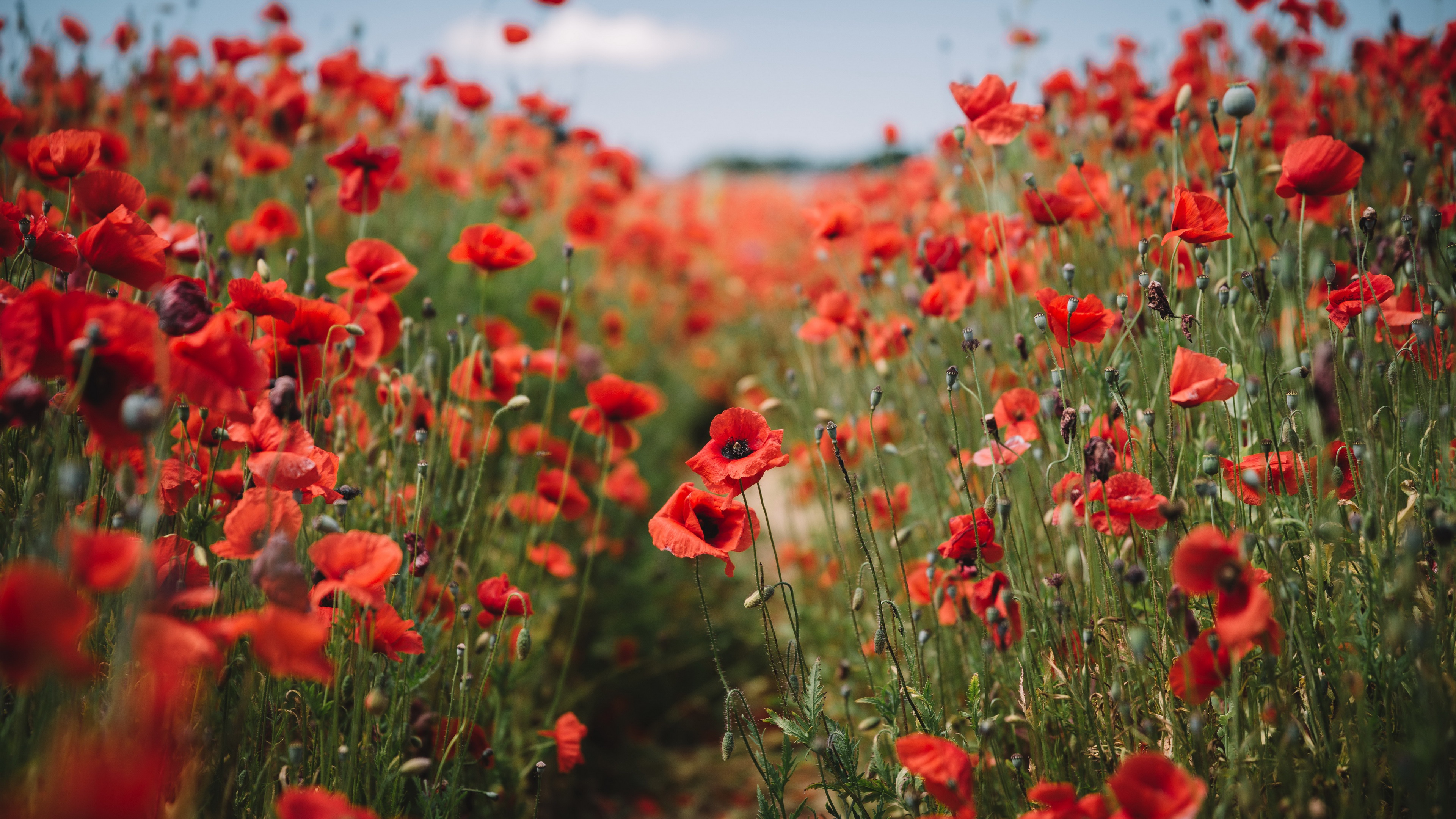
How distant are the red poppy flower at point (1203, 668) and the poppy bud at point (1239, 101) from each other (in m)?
1.05

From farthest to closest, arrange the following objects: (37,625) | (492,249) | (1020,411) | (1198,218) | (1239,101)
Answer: (492,249), (1020,411), (1239,101), (1198,218), (37,625)

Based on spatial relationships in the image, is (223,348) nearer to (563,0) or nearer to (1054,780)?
(1054,780)

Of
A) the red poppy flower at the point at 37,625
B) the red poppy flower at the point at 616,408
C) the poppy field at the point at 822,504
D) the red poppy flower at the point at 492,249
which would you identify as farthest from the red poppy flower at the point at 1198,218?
the red poppy flower at the point at 37,625

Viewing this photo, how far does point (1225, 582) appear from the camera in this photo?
94 centimetres

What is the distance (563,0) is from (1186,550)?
11.5ft

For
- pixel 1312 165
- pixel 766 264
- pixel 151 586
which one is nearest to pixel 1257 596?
pixel 1312 165

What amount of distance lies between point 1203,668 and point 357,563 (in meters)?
1.22

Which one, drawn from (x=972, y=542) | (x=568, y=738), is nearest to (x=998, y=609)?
(x=972, y=542)

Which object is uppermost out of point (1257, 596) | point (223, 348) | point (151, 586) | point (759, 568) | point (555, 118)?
point (555, 118)

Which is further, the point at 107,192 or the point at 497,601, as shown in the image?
the point at 497,601

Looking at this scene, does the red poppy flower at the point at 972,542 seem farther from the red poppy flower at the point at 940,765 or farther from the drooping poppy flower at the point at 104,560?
the drooping poppy flower at the point at 104,560

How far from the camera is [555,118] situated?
3777 mm

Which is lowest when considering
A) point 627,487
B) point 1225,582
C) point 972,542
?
point 627,487

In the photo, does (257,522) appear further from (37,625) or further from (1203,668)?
(1203,668)
